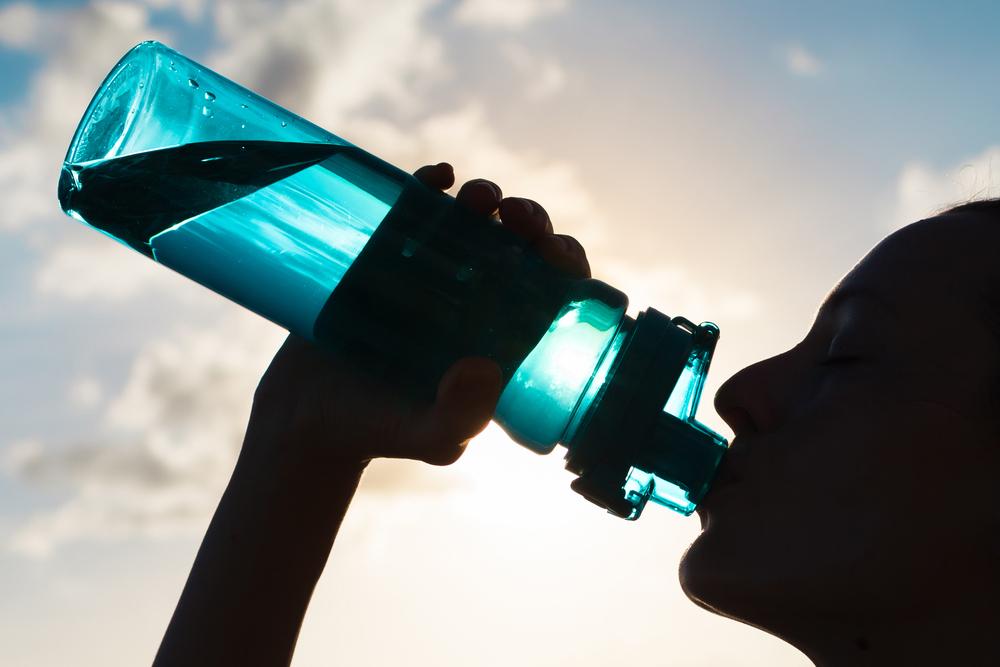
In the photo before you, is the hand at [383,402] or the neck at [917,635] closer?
the neck at [917,635]

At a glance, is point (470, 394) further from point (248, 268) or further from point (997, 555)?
point (997, 555)

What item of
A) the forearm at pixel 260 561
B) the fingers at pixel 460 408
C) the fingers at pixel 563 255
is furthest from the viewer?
the forearm at pixel 260 561

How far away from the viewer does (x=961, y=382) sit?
3.51 feet

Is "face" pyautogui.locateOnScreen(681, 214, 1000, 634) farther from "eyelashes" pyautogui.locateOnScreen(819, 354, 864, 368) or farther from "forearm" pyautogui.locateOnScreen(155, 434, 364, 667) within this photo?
"forearm" pyautogui.locateOnScreen(155, 434, 364, 667)

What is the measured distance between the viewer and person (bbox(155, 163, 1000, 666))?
101cm

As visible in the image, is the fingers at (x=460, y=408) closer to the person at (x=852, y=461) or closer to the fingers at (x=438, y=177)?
the person at (x=852, y=461)

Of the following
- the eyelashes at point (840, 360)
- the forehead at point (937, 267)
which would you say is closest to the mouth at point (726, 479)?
the eyelashes at point (840, 360)

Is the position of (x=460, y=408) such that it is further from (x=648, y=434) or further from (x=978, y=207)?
(x=978, y=207)

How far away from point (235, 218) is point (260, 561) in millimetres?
585

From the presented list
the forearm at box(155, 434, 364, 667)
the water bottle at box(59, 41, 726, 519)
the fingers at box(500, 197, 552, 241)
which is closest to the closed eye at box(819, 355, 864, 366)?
the water bottle at box(59, 41, 726, 519)

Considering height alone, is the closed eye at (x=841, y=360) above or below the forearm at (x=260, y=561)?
above

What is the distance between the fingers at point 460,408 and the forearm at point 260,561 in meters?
0.32

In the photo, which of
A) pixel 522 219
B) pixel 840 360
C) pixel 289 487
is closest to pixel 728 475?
pixel 840 360

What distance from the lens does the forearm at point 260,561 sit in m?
1.39
